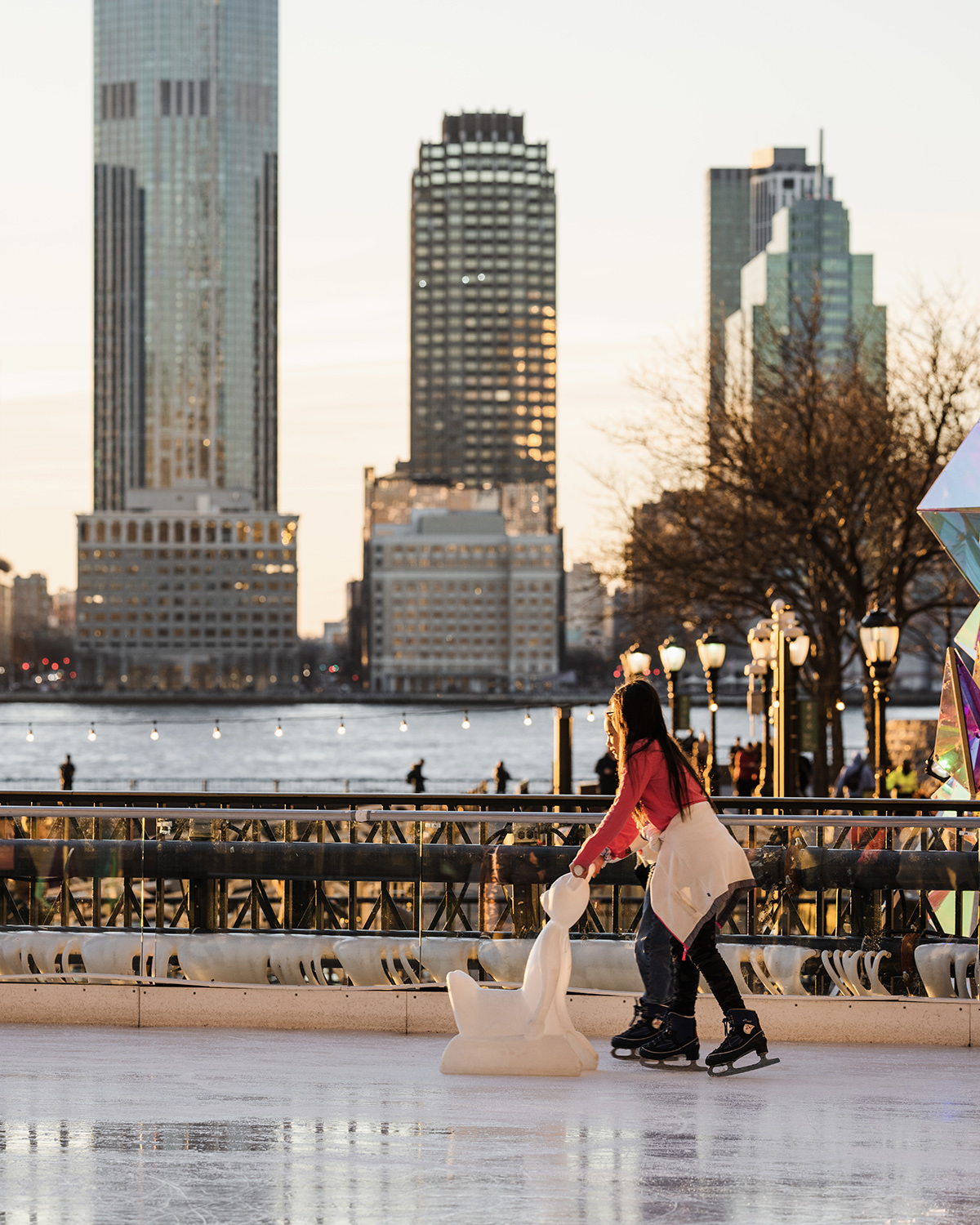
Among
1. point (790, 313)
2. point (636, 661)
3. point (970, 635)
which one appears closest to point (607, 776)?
point (636, 661)

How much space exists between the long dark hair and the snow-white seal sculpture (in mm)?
646

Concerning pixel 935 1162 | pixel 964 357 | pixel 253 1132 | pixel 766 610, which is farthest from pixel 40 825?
pixel 964 357

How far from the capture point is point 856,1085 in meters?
7.65

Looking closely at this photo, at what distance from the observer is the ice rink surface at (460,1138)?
18.0 ft

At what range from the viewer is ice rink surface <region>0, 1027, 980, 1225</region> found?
5500mm

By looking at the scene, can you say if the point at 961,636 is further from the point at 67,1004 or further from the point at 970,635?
the point at 67,1004

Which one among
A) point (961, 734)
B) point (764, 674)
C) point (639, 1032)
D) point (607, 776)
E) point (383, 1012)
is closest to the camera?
point (639, 1032)

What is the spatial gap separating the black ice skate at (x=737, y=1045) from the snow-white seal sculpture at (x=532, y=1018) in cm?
60

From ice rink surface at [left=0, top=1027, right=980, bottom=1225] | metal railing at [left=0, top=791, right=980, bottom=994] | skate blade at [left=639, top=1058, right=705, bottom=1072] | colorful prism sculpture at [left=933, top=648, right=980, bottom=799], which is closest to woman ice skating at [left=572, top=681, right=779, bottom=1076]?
skate blade at [left=639, top=1058, right=705, bottom=1072]

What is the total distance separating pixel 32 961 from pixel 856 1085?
15.6 feet

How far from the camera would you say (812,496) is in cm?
3130

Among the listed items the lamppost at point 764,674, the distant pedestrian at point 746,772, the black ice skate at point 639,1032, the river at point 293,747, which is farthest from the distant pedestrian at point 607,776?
the river at point 293,747

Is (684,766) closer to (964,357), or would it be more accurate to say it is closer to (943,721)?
(943,721)

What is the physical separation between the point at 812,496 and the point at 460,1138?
2594 cm
